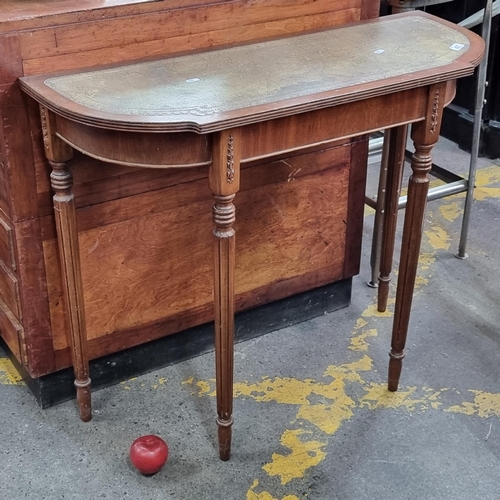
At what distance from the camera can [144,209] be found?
2357 mm

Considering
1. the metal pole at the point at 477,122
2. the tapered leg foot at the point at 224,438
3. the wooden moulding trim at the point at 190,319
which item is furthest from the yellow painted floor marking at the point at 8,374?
the metal pole at the point at 477,122

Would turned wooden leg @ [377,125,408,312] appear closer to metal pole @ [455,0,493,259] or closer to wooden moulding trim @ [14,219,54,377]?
metal pole @ [455,0,493,259]

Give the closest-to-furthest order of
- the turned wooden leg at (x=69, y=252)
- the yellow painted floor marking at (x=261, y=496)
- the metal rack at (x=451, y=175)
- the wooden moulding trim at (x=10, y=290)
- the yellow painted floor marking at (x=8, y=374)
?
the turned wooden leg at (x=69, y=252) → the yellow painted floor marking at (x=261, y=496) → the wooden moulding trim at (x=10, y=290) → the yellow painted floor marking at (x=8, y=374) → the metal rack at (x=451, y=175)

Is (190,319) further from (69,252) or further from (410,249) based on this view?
(410,249)

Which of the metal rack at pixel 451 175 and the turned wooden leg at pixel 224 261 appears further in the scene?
the metal rack at pixel 451 175

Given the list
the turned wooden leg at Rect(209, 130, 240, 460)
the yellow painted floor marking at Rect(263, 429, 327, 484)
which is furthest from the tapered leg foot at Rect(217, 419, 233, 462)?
the yellow painted floor marking at Rect(263, 429, 327, 484)

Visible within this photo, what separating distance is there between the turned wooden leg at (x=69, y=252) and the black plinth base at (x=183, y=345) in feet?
0.36

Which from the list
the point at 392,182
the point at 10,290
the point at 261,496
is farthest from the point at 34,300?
the point at 392,182

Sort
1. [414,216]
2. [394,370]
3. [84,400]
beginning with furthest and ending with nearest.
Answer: [394,370], [84,400], [414,216]

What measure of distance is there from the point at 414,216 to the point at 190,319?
2.46 feet

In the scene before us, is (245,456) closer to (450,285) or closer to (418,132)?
(418,132)

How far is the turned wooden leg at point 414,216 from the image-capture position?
2127 millimetres

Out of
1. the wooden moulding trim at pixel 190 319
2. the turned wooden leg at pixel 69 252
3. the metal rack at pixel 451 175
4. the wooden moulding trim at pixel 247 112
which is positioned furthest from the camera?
the metal rack at pixel 451 175

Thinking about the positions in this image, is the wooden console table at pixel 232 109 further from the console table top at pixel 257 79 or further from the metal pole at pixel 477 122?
the metal pole at pixel 477 122
